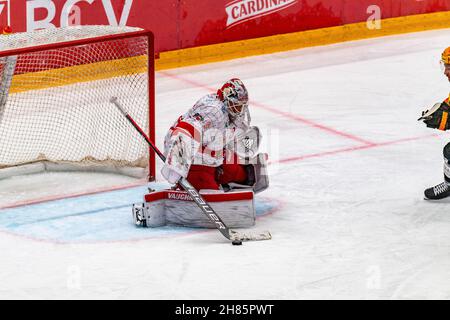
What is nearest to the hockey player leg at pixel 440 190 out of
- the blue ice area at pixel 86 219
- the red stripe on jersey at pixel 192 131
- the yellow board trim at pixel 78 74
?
the blue ice area at pixel 86 219

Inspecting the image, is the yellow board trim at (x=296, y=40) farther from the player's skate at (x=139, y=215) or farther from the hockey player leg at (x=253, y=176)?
the player's skate at (x=139, y=215)

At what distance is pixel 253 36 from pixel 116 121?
114 inches

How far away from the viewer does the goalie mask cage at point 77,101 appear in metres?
7.43

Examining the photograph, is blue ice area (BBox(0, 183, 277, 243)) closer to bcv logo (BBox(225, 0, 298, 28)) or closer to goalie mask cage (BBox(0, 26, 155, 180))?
goalie mask cage (BBox(0, 26, 155, 180))

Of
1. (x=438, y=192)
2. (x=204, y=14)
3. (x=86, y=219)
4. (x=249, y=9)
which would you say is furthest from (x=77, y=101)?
(x=249, y=9)

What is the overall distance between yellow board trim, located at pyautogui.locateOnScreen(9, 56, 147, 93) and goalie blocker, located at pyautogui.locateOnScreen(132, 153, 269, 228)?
141 cm

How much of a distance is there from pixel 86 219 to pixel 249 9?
3.97m

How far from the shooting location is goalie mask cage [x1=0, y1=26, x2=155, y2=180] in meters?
7.43

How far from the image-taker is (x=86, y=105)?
8.09m

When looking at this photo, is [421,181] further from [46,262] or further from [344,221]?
[46,262]

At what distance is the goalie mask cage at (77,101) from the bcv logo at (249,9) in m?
2.16

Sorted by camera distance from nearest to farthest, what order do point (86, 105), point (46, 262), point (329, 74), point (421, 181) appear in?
point (46, 262)
point (421, 181)
point (86, 105)
point (329, 74)

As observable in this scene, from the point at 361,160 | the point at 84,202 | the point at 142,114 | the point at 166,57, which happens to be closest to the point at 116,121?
the point at 142,114

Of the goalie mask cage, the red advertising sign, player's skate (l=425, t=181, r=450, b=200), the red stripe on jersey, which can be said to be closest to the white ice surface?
player's skate (l=425, t=181, r=450, b=200)
